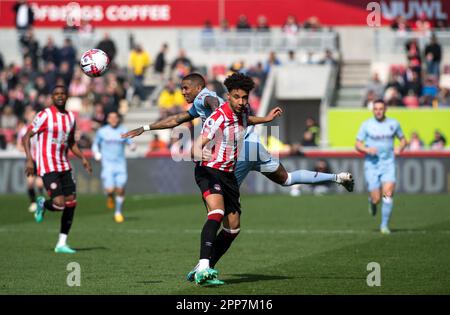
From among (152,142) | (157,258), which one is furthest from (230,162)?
(152,142)

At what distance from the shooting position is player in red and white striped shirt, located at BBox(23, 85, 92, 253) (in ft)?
51.5

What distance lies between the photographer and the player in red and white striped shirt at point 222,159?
11.6 meters

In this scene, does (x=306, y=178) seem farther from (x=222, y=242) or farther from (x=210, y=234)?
(x=210, y=234)

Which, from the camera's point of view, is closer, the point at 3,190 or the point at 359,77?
the point at 3,190

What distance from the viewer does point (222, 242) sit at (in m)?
12.2

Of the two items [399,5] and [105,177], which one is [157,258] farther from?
[399,5]

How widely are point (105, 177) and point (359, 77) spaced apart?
17.3 m

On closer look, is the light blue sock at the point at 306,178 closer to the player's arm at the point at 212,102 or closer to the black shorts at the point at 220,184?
Answer: the black shorts at the point at 220,184

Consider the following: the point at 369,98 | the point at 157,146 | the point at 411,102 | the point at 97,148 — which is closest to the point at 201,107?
the point at 97,148

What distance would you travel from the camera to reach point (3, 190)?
3073 cm

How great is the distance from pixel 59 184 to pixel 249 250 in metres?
2.94

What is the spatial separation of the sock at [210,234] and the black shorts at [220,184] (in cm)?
23

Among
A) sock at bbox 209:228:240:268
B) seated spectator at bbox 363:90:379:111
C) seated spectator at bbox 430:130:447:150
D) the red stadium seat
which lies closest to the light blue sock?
sock at bbox 209:228:240:268

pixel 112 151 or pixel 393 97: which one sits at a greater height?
pixel 393 97
